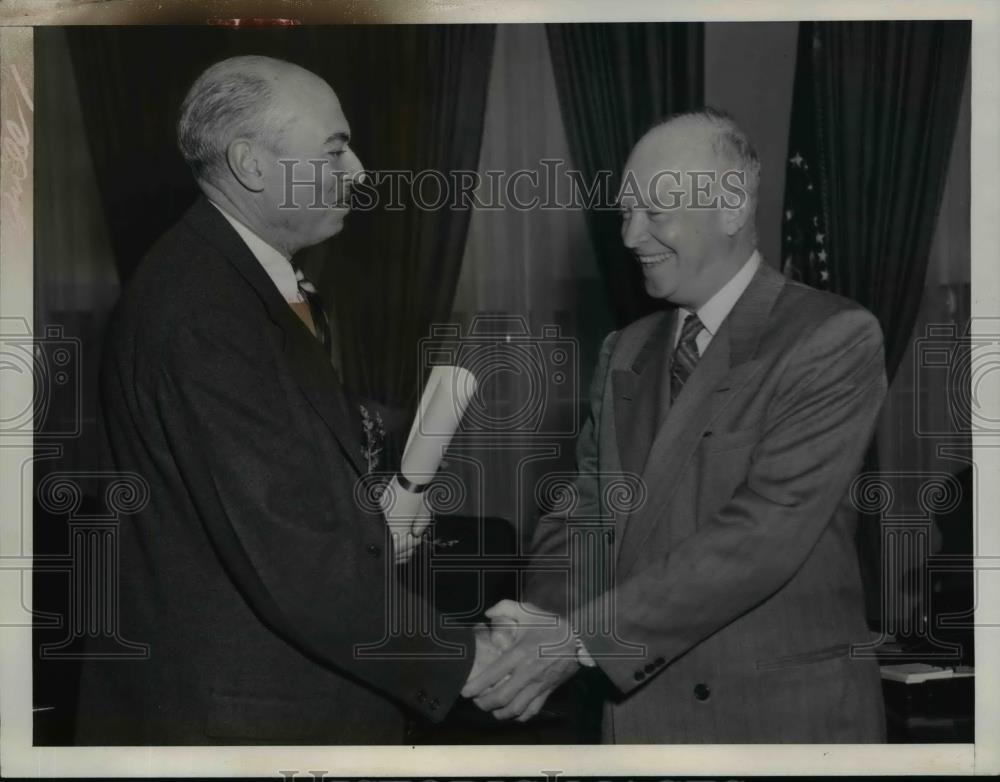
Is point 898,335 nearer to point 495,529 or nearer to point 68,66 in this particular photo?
point 495,529

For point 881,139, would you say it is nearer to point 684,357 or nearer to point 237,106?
point 684,357

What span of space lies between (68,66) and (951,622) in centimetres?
295

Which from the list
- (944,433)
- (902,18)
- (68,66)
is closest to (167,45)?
(68,66)

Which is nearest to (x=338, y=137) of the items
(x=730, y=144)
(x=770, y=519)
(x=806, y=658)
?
(x=730, y=144)

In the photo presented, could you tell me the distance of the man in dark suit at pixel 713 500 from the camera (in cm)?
352

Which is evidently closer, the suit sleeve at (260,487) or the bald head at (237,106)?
the suit sleeve at (260,487)

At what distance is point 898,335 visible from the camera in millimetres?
3627

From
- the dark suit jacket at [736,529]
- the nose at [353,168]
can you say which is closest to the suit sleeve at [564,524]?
the dark suit jacket at [736,529]

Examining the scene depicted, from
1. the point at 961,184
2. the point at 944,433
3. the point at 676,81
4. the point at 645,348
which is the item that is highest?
the point at 676,81

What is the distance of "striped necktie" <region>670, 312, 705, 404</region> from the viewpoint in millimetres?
3592

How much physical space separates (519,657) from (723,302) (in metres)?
1.14

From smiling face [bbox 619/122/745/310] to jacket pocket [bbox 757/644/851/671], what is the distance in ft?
3.26

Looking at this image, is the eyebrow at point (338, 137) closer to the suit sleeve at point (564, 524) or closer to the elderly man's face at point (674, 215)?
the elderly man's face at point (674, 215)

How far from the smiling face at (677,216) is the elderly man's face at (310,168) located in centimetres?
78
